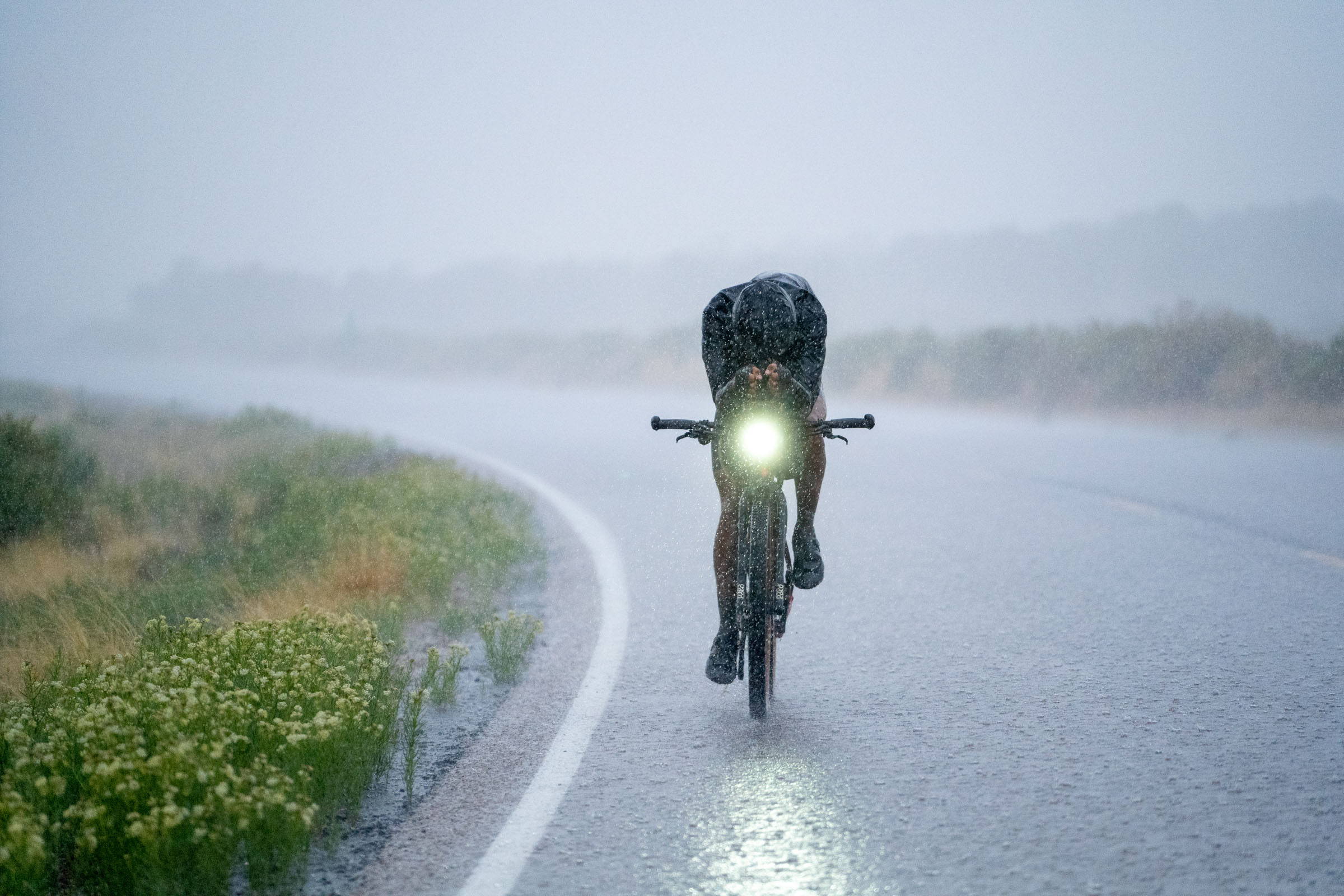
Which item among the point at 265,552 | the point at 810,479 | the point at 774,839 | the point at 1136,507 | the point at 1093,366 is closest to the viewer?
the point at 774,839

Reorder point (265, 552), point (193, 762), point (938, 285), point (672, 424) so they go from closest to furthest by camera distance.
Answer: point (193, 762) → point (672, 424) → point (265, 552) → point (938, 285)

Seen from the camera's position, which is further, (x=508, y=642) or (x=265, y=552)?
(x=265, y=552)

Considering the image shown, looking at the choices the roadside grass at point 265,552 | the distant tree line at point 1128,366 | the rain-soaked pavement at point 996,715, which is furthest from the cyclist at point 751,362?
the distant tree line at point 1128,366

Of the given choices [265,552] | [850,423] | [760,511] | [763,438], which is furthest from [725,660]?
[265,552]

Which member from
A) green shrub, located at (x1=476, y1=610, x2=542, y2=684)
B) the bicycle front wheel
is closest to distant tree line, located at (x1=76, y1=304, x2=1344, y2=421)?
green shrub, located at (x1=476, y1=610, x2=542, y2=684)

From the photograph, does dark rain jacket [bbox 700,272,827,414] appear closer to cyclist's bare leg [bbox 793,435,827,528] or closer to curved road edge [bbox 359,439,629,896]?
cyclist's bare leg [bbox 793,435,827,528]

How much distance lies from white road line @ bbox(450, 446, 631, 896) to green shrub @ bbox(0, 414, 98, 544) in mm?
5143

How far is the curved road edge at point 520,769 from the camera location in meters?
3.50

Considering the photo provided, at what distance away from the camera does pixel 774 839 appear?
3.65 metres

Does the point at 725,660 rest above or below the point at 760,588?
below

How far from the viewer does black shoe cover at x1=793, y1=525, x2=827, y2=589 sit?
5.44m

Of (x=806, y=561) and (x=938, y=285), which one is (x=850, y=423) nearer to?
(x=806, y=561)

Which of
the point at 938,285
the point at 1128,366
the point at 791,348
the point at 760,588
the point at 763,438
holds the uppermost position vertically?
the point at 938,285

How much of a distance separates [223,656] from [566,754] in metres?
1.46
